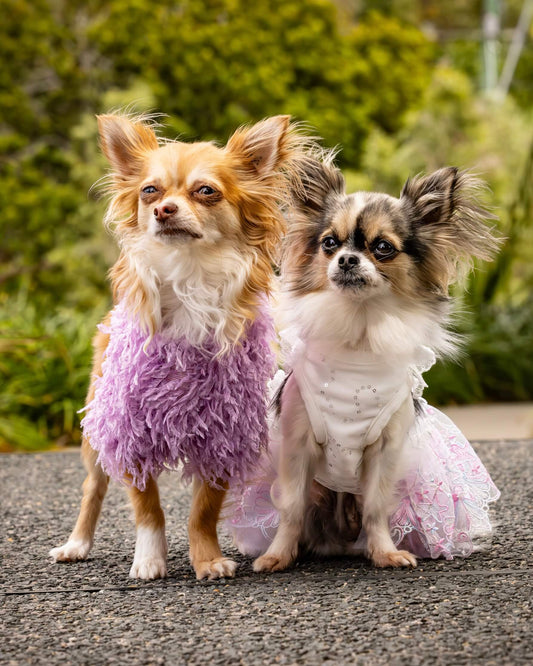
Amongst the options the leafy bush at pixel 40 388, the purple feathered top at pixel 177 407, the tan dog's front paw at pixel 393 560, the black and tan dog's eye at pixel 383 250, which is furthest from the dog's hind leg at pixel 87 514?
the leafy bush at pixel 40 388

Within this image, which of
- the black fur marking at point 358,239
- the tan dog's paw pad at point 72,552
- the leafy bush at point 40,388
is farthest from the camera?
the leafy bush at point 40,388

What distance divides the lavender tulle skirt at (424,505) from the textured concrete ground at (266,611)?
0.31ft

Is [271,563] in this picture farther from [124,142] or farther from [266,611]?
[124,142]

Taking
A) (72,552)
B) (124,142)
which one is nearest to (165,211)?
(124,142)

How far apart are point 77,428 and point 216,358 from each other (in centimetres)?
357

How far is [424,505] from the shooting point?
10.6 feet

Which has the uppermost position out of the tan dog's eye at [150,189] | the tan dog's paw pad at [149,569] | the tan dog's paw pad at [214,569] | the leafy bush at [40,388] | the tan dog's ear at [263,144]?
the tan dog's ear at [263,144]

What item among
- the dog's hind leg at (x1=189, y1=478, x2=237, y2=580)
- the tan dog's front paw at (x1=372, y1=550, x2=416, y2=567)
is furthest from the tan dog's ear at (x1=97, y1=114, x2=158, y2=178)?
Result: the tan dog's front paw at (x1=372, y1=550, x2=416, y2=567)

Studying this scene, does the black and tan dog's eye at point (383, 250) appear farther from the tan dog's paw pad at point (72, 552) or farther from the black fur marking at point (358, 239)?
the tan dog's paw pad at point (72, 552)

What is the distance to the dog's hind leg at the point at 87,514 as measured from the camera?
330 centimetres

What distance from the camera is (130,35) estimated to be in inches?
431

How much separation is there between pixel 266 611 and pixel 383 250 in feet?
4.13

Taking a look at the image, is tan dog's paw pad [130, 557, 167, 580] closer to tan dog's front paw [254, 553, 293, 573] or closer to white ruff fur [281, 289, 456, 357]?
tan dog's front paw [254, 553, 293, 573]

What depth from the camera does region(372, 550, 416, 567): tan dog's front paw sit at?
3.06 m
